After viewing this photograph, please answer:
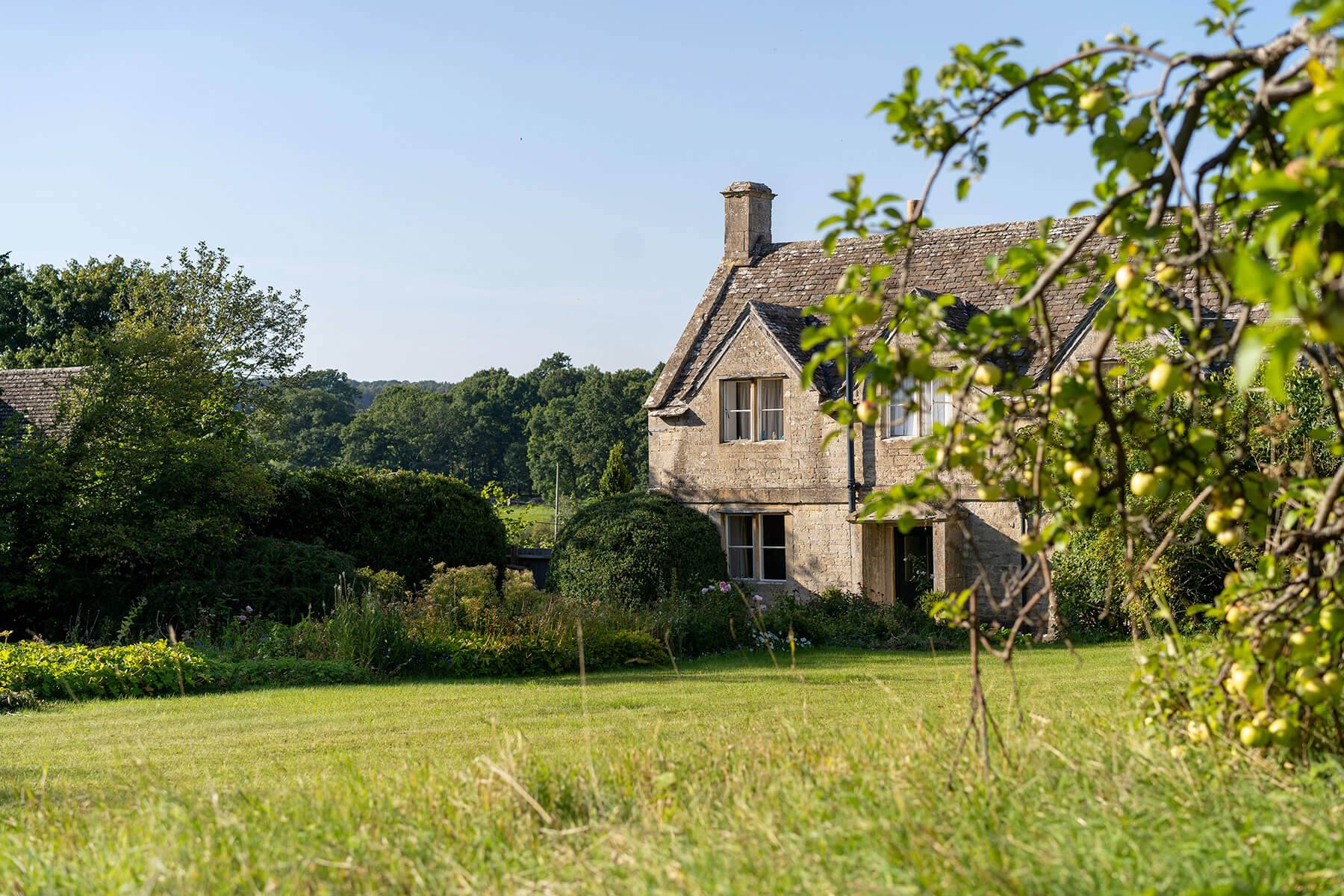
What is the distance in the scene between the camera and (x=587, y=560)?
55.9 ft

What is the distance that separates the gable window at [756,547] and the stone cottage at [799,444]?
0.08ft

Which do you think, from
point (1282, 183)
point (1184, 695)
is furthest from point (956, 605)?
point (1282, 183)

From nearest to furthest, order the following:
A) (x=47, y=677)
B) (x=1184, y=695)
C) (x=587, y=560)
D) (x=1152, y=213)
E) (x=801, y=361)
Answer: (x=1152, y=213) < (x=1184, y=695) < (x=47, y=677) < (x=587, y=560) < (x=801, y=361)

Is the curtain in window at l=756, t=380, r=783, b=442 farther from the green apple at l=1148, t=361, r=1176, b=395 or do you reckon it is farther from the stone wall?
the green apple at l=1148, t=361, r=1176, b=395

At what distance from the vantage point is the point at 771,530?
19453mm

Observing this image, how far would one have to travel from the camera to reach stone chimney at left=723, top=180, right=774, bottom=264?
21.7 meters

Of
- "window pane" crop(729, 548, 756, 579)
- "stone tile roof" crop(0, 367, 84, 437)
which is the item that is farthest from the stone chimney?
"stone tile roof" crop(0, 367, 84, 437)

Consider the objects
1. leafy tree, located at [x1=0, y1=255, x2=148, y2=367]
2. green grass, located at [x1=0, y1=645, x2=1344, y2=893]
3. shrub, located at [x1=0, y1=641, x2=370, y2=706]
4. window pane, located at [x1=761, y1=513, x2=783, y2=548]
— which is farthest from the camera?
leafy tree, located at [x1=0, y1=255, x2=148, y2=367]

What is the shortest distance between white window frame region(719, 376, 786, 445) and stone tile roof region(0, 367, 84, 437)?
1148cm

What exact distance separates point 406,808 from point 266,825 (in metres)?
0.50

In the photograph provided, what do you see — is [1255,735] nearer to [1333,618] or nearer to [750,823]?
[1333,618]

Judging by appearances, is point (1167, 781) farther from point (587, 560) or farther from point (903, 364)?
point (587, 560)

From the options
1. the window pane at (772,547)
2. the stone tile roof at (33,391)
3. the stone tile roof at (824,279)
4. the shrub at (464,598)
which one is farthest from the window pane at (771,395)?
the stone tile roof at (33,391)

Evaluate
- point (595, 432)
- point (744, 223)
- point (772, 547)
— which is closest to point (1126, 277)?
point (772, 547)
